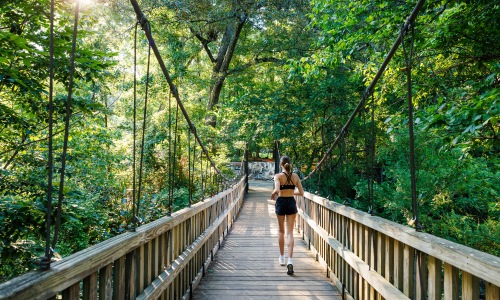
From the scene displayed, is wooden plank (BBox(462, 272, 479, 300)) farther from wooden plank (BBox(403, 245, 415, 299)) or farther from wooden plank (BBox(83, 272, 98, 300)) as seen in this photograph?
wooden plank (BBox(83, 272, 98, 300))

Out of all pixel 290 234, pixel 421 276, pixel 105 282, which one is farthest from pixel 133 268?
pixel 290 234

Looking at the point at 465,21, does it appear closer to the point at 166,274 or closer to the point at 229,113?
the point at 166,274

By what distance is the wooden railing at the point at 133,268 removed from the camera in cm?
105

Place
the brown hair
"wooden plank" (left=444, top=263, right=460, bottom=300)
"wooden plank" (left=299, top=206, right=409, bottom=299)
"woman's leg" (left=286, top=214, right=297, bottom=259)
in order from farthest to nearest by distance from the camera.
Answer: the brown hair → "woman's leg" (left=286, top=214, right=297, bottom=259) → "wooden plank" (left=299, top=206, right=409, bottom=299) → "wooden plank" (left=444, top=263, right=460, bottom=300)

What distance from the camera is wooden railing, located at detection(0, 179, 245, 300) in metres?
1.05

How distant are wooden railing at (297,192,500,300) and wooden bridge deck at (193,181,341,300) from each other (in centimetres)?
23

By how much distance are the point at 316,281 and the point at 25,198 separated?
2.89m

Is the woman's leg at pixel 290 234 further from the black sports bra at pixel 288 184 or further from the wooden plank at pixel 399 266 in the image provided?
the wooden plank at pixel 399 266

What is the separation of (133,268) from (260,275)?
2.20 m

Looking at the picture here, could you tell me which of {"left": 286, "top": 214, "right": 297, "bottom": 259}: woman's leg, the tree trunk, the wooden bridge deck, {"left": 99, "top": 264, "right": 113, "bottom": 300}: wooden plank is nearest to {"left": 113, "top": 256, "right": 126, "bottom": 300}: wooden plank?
{"left": 99, "top": 264, "right": 113, "bottom": 300}: wooden plank

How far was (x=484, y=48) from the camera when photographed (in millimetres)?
3543

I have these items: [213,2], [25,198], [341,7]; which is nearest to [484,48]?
[341,7]

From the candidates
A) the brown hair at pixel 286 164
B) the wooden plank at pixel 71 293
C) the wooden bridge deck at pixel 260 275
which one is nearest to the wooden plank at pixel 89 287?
the wooden plank at pixel 71 293

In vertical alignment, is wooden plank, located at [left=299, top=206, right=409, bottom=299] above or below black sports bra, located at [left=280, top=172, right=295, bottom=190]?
below
